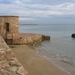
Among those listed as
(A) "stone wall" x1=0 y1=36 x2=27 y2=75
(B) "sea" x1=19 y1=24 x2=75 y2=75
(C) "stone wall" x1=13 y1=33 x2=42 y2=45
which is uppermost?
(A) "stone wall" x1=0 y1=36 x2=27 y2=75

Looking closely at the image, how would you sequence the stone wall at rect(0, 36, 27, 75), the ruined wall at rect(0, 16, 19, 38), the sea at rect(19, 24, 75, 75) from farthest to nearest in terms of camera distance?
the ruined wall at rect(0, 16, 19, 38), the sea at rect(19, 24, 75, 75), the stone wall at rect(0, 36, 27, 75)

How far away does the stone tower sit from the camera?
17.2 m

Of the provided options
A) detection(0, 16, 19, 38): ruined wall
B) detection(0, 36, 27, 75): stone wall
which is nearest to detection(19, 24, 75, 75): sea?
detection(0, 16, 19, 38): ruined wall

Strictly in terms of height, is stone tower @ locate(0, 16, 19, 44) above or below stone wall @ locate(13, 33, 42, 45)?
above

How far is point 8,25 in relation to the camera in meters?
17.5

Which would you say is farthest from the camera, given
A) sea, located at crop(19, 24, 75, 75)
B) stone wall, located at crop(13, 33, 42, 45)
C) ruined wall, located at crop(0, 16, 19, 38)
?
stone wall, located at crop(13, 33, 42, 45)

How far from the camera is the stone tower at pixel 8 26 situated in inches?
679

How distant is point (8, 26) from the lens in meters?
17.5

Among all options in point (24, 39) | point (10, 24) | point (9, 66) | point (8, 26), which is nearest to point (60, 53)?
point (24, 39)

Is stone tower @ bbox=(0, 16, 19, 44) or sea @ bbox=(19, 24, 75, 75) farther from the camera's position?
stone tower @ bbox=(0, 16, 19, 44)

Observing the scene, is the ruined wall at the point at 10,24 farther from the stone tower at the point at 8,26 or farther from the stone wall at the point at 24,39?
the stone wall at the point at 24,39

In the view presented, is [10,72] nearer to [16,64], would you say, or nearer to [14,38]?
[16,64]

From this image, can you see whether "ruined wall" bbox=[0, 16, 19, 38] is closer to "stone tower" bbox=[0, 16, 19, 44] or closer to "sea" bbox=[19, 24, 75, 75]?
"stone tower" bbox=[0, 16, 19, 44]

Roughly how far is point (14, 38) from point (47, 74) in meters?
9.44
